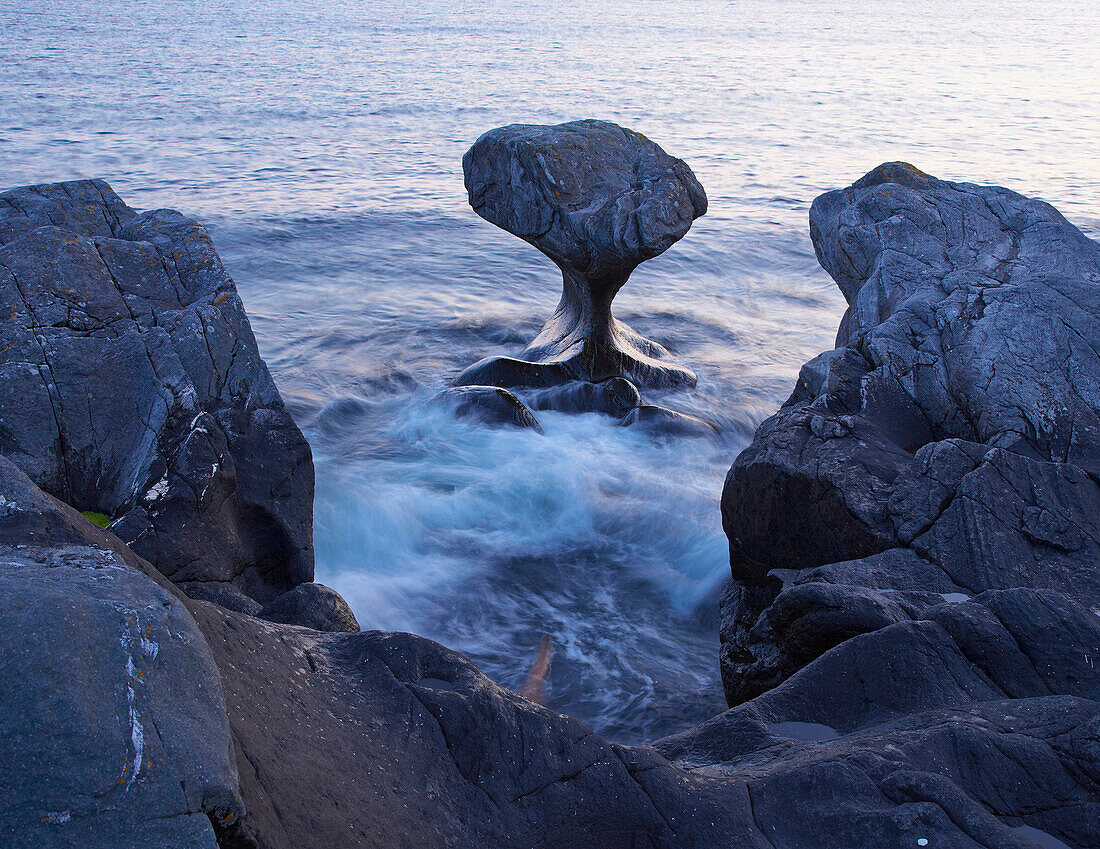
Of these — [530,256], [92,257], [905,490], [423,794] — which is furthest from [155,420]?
[530,256]

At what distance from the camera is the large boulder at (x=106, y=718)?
187cm

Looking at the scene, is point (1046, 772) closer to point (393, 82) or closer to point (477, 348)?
point (477, 348)

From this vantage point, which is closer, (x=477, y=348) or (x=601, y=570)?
(x=601, y=570)

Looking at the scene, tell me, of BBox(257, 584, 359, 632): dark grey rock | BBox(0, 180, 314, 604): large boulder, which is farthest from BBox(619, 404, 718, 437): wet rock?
BBox(257, 584, 359, 632): dark grey rock

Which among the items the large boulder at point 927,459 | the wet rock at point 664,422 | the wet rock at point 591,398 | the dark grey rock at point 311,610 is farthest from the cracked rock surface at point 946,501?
the wet rock at point 591,398

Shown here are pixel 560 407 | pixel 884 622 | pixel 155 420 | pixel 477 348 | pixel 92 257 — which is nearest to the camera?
pixel 884 622

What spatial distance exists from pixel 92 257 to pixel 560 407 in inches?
225

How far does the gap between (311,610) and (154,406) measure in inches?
65.3

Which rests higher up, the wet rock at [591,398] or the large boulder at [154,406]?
the large boulder at [154,406]

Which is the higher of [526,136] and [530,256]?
[526,136]

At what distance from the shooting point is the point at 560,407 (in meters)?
10.1

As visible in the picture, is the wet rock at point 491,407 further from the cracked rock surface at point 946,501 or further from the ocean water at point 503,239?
the cracked rock surface at point 946,501

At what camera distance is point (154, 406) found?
4.99 meters

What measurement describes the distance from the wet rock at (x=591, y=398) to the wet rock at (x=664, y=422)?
19cm
